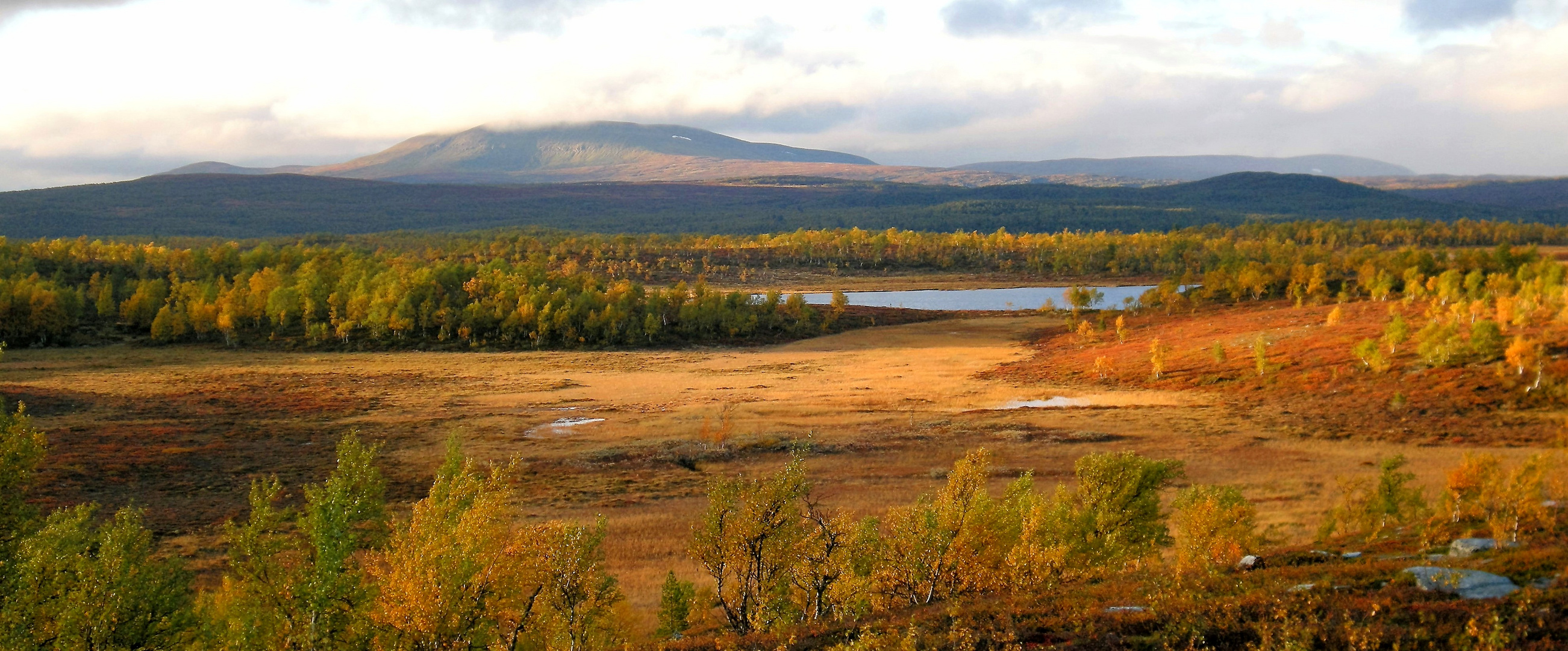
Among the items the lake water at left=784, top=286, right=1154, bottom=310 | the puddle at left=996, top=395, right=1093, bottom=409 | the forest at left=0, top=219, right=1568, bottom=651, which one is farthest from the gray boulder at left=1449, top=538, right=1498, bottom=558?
the lake water at left=784, top=286, right=1154, bottom=310

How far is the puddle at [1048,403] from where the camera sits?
195ft

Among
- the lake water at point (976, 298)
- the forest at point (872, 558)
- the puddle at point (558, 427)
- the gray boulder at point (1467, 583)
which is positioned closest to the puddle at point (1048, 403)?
the forest at point (872, 558)

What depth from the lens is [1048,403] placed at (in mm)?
60844

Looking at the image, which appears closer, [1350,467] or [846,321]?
[1350,467]

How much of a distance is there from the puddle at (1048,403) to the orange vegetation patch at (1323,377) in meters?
5.58

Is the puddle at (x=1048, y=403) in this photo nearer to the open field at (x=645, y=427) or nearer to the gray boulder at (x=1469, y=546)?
the open field at (x=645, y=427)

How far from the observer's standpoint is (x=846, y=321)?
10681cm

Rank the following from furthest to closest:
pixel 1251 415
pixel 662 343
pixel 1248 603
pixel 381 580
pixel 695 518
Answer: pixel 662 343 → pixel 1251 415 → pixel 695 518 → pixel 381 580 → pixel 1248 603

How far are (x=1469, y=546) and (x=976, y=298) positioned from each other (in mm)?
123027

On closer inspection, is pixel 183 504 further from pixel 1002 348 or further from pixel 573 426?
pixel 1002 348

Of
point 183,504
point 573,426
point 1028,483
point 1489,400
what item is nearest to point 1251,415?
point 1489,400

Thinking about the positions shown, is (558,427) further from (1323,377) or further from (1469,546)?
(1323,377)

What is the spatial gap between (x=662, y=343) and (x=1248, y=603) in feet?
276

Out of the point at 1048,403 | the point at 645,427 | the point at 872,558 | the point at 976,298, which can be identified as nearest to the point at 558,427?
the point at 645,427
